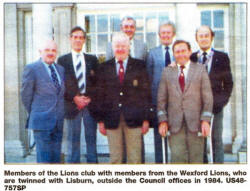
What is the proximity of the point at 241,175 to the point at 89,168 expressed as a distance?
101cm

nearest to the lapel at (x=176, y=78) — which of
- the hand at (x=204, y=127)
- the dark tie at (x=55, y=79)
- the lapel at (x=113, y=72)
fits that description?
the hand at (x=204, y=127)

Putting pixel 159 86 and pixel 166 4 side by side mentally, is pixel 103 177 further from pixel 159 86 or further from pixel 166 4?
pixel 166 4

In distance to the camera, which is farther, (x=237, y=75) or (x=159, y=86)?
(x=237, y=75)

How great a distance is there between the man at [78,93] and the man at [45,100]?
5 cm

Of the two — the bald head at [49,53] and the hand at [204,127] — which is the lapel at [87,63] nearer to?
the bald head at [49,53]

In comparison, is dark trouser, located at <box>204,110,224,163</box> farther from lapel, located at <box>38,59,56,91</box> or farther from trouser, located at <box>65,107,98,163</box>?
lapel, located at <box>38,59,56,91</box>

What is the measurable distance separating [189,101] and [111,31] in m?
0.77

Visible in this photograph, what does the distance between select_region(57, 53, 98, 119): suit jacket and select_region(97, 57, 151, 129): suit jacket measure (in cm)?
8

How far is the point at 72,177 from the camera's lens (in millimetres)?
2580

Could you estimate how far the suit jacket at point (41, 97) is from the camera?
103 inches

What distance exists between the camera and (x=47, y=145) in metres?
2.66

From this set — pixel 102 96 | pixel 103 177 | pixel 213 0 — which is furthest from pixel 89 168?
pixel 213 0

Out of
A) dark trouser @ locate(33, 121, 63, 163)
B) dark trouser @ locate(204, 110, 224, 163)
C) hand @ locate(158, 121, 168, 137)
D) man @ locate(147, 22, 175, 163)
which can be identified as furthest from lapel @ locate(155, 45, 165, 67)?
dark trouser @ locate(33, 121, 63, 163)

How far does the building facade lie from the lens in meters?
2.77
